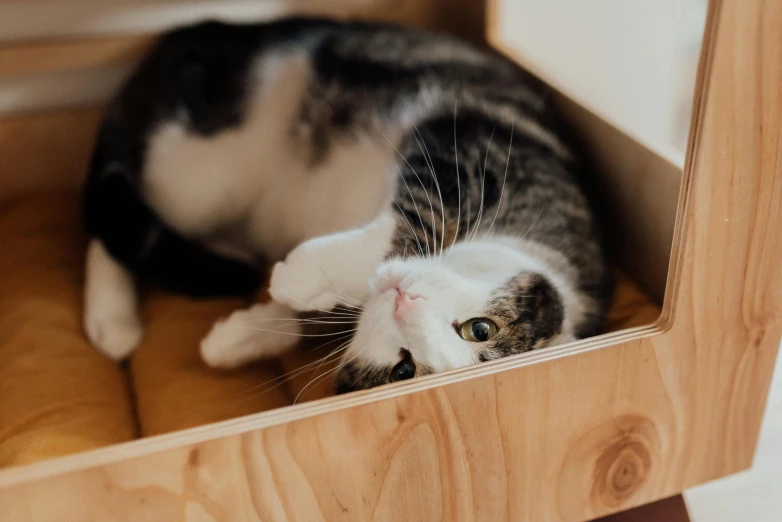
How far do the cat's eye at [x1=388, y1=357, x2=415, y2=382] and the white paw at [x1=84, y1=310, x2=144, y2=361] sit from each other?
20.0 inches

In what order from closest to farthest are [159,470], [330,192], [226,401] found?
1. [159,470]
2. [226,401]
3. [330,192]

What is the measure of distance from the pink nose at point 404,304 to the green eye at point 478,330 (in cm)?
9

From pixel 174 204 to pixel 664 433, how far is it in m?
0.96

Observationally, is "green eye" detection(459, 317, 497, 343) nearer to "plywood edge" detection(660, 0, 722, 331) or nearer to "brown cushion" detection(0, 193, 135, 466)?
"plywood edge" detection(660, 0, 722, 331)

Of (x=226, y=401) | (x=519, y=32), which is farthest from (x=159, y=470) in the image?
(x=519, y=32)

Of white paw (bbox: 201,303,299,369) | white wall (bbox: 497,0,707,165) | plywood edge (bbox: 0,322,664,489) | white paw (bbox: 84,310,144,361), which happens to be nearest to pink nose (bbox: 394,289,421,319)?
plywood edge (bbox: 0,322,664,489)

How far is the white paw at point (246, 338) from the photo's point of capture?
109 cm

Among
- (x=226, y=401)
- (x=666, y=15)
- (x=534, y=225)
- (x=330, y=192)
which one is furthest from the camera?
(x=666, y=15)

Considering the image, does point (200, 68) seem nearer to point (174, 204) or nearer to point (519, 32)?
point (174, 204)

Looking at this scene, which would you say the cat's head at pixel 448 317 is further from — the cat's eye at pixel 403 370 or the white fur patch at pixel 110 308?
the white fur patch at pixel 110 308

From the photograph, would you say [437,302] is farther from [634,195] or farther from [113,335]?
[113,335]

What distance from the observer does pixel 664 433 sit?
3.05 feet

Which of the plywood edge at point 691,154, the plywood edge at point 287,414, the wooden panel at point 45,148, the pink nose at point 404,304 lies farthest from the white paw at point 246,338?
the wooden panel at point 45,148

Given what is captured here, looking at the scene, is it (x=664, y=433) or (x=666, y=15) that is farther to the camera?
(x=666, y=15)
